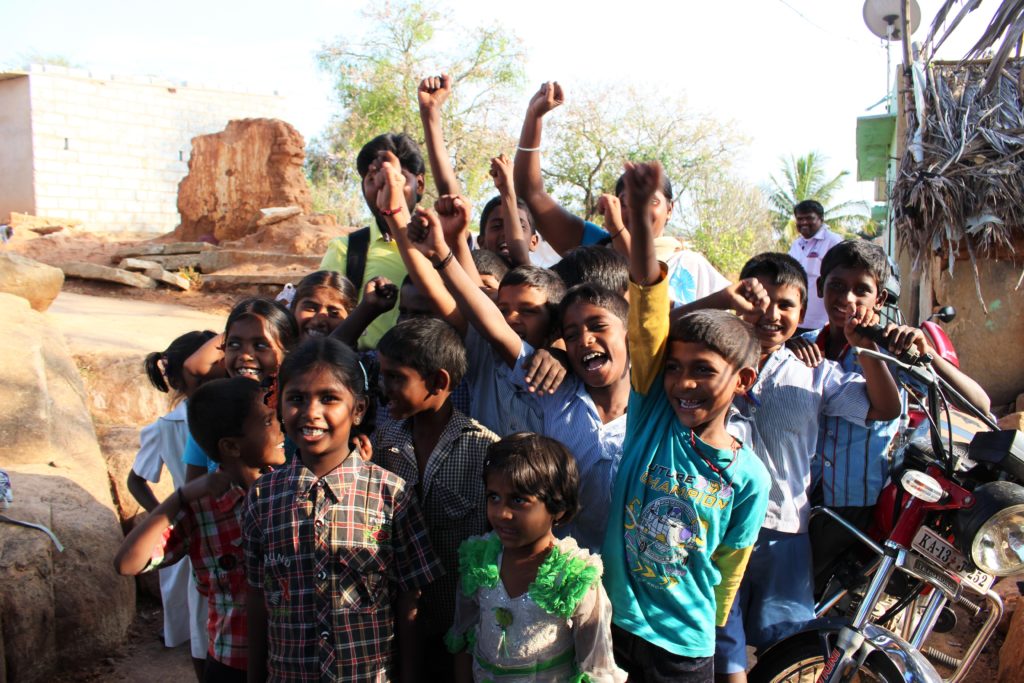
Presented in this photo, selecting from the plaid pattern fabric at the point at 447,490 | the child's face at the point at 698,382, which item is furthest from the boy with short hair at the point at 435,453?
the child's face at the point at 698,382

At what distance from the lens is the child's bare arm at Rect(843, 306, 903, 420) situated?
7.44 feet

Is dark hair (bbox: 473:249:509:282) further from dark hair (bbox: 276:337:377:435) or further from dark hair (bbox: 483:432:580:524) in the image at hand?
dark hair (bbox: 483:432:580:524)

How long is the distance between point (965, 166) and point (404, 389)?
7.25m

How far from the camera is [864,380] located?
238 cm

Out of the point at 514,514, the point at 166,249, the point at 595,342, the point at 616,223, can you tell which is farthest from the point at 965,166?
the point at 166,249

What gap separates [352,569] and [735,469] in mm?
986

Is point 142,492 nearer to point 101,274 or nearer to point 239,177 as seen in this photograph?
point 101,274

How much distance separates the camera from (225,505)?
A: 7.31ft

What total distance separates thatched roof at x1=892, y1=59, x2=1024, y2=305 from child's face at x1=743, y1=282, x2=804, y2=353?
615cm

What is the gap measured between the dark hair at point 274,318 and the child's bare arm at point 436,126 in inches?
31.3

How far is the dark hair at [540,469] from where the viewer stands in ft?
6.48

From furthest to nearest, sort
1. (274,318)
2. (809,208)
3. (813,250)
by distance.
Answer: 1. (809,208)
2. (813,250)
3. (274,318)

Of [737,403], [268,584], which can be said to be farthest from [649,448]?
[268,584]

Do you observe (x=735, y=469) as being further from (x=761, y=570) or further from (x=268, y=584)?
(x=268, y=584)
